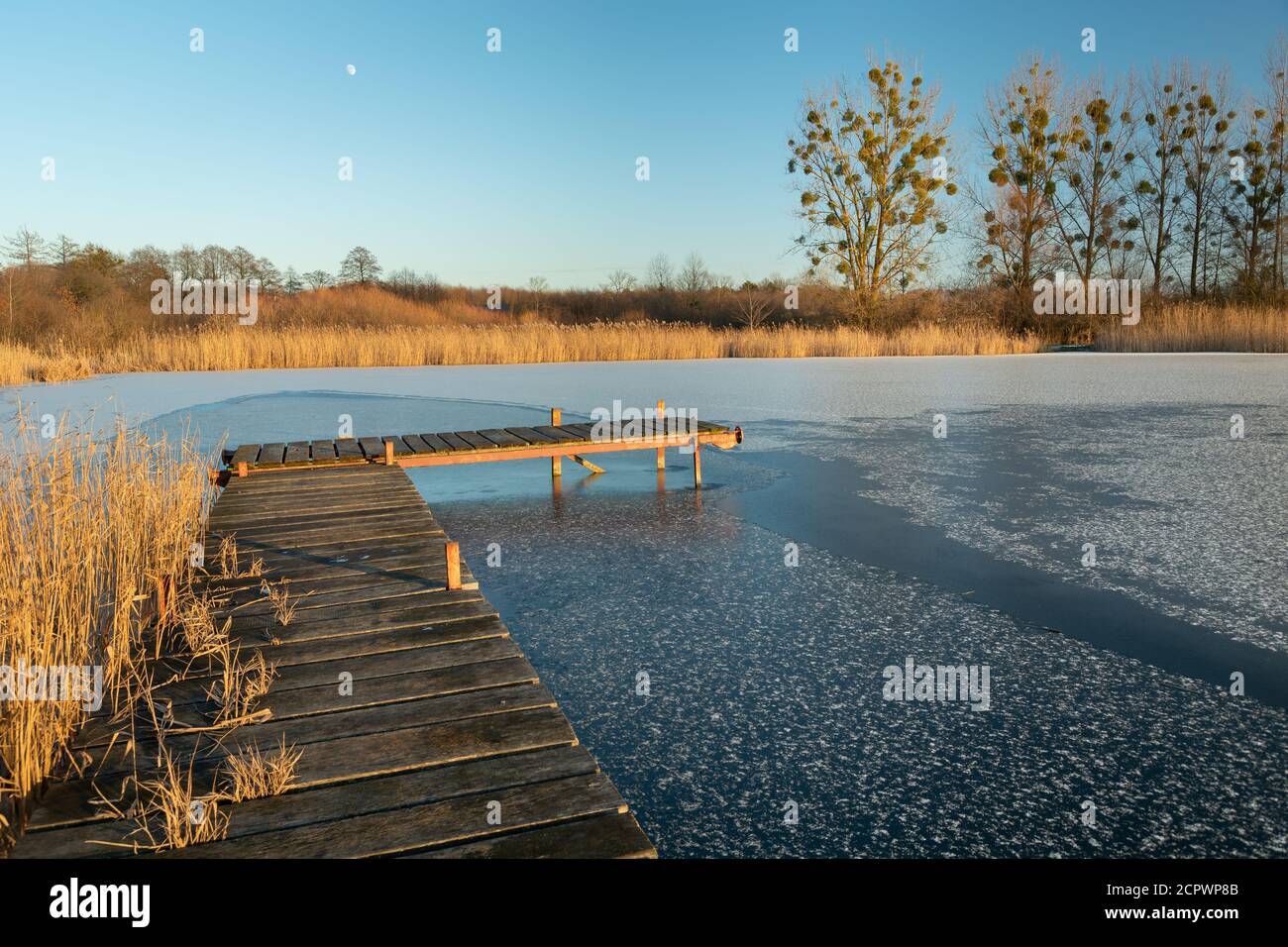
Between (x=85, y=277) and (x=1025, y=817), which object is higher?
(x=85, y=277)

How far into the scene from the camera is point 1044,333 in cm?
2073

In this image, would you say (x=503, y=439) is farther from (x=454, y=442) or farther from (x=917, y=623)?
(x=917, y=623)

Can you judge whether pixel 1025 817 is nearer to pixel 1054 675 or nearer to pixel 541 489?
pixel 1054 675

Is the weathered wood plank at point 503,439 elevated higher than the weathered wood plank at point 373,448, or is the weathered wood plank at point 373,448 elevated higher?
the weathered wood plank at point 503,439

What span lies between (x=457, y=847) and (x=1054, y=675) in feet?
6.66

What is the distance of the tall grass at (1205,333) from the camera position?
1525 cm

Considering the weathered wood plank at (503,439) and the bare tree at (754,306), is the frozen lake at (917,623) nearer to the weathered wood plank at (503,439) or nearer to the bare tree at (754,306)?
the weathered wood plank at (503,439)

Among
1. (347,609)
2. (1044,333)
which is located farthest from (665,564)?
(1044,333)

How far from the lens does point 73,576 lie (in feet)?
10.0
